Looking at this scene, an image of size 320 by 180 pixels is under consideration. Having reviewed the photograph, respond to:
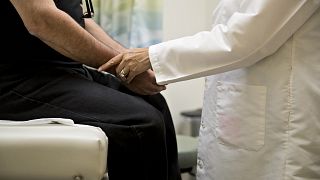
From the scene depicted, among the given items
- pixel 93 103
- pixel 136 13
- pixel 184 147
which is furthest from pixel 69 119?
pixel 136 13

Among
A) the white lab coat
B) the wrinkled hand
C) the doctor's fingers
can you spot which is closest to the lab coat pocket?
the white lab coat

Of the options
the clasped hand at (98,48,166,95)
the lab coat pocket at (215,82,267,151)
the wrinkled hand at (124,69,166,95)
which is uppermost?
the clasped hand at (98,48,166,95)

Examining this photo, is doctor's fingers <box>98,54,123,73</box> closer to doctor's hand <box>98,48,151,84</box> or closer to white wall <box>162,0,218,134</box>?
doctor's hand <box>98,48,151,84</box>

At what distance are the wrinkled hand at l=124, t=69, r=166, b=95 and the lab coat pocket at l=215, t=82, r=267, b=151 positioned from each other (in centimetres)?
18

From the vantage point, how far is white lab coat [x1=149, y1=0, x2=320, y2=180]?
94 centimetres

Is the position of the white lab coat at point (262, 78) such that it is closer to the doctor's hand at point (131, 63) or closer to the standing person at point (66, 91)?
the doctor's hand at point (131, 63)

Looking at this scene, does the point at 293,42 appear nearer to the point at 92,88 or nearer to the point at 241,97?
the point at 241,97

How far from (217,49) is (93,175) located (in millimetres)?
422

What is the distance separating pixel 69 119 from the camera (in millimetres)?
895

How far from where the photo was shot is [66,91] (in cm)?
95

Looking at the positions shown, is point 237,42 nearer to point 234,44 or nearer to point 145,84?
point 234,44

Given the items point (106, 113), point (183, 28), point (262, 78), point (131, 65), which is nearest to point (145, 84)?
point (131, 65)

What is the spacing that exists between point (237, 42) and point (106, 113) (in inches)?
14.0

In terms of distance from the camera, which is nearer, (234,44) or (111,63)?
(234,44)
